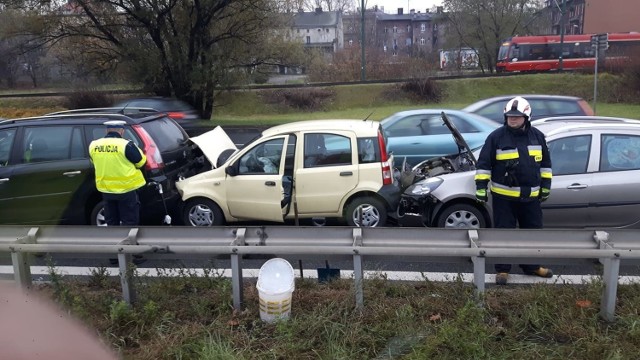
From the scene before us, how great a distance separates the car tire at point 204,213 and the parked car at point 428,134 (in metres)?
3.82

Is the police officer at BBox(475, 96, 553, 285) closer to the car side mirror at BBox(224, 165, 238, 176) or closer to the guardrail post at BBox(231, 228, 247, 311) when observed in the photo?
the guardrail post at BBox(231, 228, 247, 311)

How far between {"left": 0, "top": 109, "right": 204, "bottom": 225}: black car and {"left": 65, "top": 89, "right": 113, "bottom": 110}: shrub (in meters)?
21.4

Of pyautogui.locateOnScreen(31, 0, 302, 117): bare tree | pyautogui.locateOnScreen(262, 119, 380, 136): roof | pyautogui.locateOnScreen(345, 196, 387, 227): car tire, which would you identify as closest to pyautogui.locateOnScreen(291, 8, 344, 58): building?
pyautogui.locateOnScreen(31, 0, 302, 117): bare tree

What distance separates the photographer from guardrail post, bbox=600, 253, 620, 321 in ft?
12.0

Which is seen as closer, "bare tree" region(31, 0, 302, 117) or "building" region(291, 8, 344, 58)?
"bare tree" region(31, 0, 302, 117)

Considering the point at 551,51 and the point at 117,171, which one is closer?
the point at 117,171

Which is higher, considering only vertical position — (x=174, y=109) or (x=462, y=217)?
(x=174, y=109)

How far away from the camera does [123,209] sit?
636 centimetres

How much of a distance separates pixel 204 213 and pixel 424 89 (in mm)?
28333

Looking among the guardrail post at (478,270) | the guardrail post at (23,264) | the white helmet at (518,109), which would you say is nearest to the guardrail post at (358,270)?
the guardrail post at (478,270)

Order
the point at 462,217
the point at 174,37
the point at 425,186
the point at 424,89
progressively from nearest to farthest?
the point at 462,217 < the point at 425,186 < the point at 174,37 < the point at 424,89

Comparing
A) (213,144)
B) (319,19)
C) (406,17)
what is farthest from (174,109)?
(406,17)

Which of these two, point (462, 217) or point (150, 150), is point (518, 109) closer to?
point (462, 217)

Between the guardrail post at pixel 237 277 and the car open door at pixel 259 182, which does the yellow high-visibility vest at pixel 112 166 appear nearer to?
the car open door at pixel 259 182
